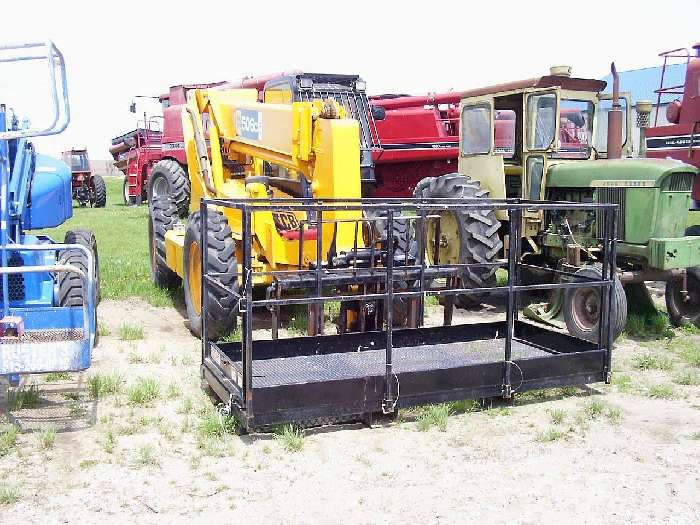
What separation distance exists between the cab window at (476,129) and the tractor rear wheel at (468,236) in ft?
1.48

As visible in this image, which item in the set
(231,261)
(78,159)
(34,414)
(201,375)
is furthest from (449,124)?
(78,159)

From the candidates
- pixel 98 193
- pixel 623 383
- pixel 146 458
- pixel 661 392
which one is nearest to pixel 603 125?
pixel 623 383

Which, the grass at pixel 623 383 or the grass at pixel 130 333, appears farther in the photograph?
the grass at pixel 130 333

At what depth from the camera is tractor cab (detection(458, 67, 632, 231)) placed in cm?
779

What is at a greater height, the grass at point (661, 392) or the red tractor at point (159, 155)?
the red tractor at point (159, 155)

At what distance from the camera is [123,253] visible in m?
12.0

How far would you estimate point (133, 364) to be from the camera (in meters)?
6.03

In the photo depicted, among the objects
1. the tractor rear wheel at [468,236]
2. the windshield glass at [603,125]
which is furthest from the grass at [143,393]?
the windshield glass at [603,125]

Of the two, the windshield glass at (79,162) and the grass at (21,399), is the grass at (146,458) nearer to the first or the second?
the grass at (21,399)

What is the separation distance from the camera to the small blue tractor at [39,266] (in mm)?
4332

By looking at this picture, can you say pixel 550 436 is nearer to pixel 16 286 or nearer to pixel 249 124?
pixel 16 286

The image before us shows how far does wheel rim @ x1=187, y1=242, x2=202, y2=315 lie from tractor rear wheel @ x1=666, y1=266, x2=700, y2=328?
4.47m

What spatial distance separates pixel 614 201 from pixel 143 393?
15.6ft

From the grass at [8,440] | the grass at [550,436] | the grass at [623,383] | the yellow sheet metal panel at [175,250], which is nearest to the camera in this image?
the grass at [8,440]
